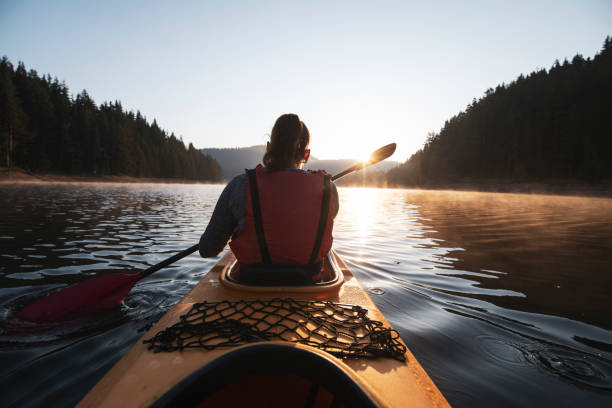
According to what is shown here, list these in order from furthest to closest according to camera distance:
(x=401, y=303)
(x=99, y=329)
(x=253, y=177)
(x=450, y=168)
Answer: (x=450, y=168)
(x=401, y=303)
(x=99, y=329)
(x=253, y=177)

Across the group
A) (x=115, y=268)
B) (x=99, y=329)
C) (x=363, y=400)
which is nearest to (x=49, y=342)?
(x=99, y=329)

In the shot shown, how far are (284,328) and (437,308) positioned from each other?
267 cm

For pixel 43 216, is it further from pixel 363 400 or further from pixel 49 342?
pixel 363 400

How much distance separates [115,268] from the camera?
499 cm

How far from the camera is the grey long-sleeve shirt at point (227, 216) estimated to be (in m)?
2.21

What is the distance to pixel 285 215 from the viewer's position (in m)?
2.14

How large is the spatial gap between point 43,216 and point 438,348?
1349cm

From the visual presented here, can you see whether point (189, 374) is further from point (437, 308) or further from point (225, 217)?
point (437, 308)

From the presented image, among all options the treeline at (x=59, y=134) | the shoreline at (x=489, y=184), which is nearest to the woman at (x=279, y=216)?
the shoreline at (x=489, y=184)

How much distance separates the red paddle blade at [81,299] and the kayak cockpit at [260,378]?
8.82 feet

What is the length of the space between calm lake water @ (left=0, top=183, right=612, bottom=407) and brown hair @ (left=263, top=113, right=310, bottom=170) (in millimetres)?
2151

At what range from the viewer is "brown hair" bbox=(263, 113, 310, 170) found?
2277 millimetres

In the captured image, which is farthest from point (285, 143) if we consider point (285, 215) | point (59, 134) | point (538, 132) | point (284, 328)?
point (538, 132)

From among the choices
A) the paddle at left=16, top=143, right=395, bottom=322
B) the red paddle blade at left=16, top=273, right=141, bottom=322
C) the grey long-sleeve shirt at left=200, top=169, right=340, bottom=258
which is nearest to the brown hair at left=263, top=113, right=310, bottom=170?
the grey long-sleeve shirt at left=200, top=169, right=340, bottom=258
